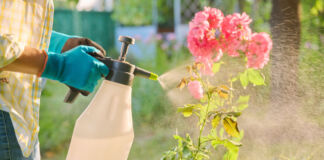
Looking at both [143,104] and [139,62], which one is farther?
[139,62]

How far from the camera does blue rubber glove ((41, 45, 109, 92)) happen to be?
1.07 meters

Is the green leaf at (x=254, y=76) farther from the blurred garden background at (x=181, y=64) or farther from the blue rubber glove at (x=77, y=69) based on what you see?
the blue rubber glove at (x=77, y=69)

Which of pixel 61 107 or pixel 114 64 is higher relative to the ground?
pixel 114 64

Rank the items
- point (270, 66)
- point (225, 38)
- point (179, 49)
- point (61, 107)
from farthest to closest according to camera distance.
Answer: point (179, 49)
point (61, 107)
point (270, 66)
point (225, 38)

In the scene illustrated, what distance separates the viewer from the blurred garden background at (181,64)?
178cm

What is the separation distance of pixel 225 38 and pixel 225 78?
38cm

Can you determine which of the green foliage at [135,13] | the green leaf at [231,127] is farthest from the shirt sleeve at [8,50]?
the green foliage at [135,13]

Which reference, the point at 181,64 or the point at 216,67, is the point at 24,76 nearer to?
the point at 216,67

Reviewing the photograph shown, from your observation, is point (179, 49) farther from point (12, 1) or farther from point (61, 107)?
point (12, 1)

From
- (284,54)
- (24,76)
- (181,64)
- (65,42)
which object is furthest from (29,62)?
(181,64)

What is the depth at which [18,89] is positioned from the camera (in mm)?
1250

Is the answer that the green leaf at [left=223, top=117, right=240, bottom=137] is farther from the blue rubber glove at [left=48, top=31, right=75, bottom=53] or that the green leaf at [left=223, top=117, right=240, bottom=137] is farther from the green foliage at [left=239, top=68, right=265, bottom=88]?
the blue rubber glove at [left=48, top=31, right=75, bottom=53]

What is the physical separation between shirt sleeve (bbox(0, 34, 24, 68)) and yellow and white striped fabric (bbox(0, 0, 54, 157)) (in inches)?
4.5

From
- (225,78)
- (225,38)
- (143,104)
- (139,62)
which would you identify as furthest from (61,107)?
(225,38)
